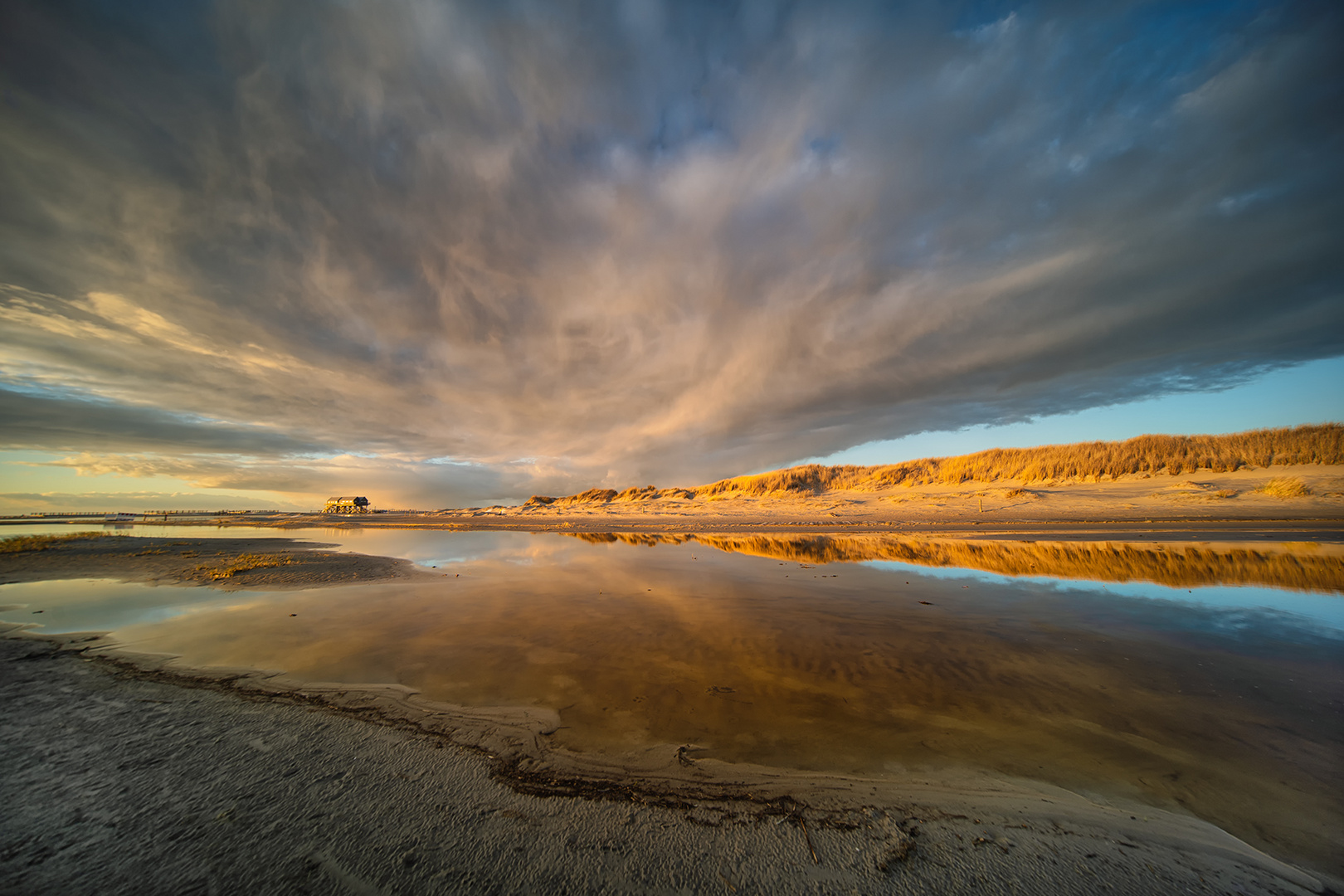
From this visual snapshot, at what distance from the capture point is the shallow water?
13.3ft

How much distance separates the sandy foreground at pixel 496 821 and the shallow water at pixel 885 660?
0.51 metres

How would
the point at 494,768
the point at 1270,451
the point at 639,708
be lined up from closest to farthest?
the point at 494,768 < the point at 639,708 < the point at 1270,451

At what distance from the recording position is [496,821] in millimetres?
3027

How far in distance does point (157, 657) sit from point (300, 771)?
211 inches

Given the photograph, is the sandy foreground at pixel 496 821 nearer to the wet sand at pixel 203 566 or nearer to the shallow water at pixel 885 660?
the shallow water at pixel 885 660

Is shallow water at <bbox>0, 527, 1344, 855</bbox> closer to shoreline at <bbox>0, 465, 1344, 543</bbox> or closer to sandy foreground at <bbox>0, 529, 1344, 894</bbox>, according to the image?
sandy foreground at <bbox>0, 529, 1344, 894</bbox>

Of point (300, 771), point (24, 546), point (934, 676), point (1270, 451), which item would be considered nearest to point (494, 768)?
point (300, 771)

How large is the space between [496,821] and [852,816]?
2.61 m

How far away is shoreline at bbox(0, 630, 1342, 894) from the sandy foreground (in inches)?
0.7

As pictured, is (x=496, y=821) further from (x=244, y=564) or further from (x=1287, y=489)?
(x=1287, y=489)

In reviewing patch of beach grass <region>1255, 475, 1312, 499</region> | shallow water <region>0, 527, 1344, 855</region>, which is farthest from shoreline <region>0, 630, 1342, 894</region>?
patch of beach grass <region>1255, 475, 1312, 499</region>

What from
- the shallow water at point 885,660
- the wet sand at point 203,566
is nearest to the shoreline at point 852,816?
the shallow water at point 885,660

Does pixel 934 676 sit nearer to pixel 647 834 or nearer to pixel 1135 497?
pixel 647 834

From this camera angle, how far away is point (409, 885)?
2453 mm
